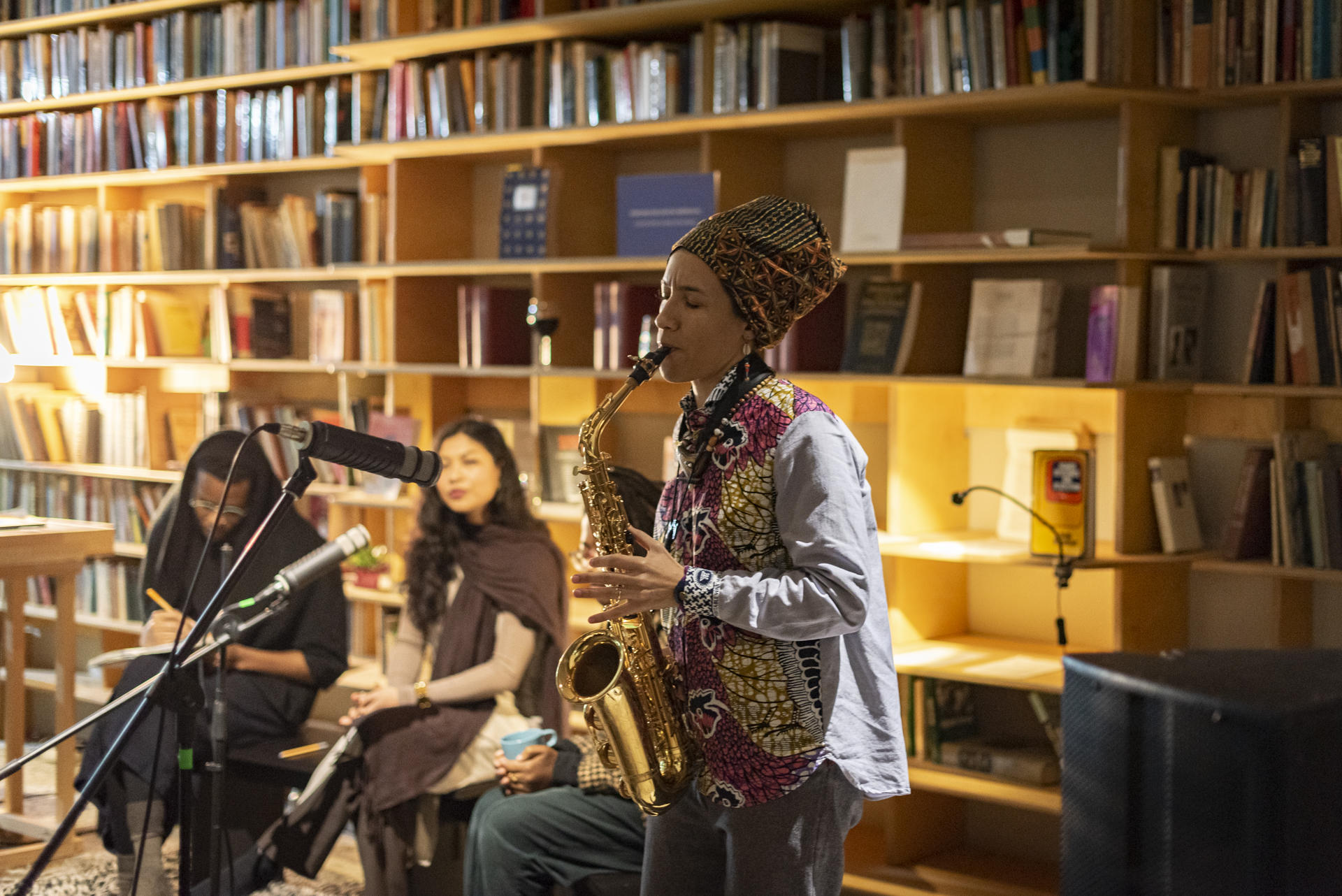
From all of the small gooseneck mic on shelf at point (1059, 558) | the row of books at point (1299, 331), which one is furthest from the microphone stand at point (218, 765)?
the row of books at point (1299, 331)

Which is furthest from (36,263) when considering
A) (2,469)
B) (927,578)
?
(927,578)

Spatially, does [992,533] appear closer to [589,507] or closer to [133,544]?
[589,507]

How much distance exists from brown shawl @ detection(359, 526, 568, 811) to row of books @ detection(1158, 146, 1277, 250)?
1624 millimetres

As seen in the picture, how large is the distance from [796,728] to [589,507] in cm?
50

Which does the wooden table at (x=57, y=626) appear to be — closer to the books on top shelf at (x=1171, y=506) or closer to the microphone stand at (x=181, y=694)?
the microphone stand at (x=181, y=694)

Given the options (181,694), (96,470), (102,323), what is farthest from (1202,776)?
(102,323)

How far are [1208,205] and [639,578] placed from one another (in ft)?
6.74

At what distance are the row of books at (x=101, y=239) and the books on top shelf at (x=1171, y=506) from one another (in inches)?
134

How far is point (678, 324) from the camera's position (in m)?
1.64

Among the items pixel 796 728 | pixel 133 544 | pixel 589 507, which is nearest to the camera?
pixel 796 728

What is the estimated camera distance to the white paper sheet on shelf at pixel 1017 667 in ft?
9.85

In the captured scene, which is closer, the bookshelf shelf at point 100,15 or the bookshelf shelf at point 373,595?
the bookshelf shelf at point 373,595

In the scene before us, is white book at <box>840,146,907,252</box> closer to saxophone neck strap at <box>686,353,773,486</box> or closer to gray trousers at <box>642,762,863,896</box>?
saxophone neck strap at <box>686,353,773,486</box>

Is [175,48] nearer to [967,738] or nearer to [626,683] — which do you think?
[967,738]
